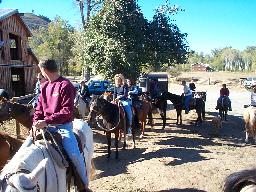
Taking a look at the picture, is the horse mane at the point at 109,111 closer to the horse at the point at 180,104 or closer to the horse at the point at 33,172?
the horse at the point at 33,172

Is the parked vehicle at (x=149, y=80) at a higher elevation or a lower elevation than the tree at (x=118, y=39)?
lower

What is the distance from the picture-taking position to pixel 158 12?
21094mm

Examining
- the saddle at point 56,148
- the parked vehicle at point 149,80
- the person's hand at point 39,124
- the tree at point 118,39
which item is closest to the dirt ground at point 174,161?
the saddle at point 56,148

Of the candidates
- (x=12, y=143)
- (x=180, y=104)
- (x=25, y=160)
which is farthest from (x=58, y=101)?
(x=180, y=104)

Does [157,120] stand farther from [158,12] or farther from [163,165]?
[163,165]

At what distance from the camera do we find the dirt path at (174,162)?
29.7ft

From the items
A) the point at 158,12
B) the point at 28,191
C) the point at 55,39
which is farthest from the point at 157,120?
the point at 55,39

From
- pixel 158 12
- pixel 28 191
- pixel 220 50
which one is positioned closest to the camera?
pixel 28 191

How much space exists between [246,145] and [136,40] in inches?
322

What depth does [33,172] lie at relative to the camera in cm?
412

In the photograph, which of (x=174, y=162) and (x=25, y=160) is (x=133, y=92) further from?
(x=25, y=160)

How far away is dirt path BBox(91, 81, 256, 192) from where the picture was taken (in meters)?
9.06

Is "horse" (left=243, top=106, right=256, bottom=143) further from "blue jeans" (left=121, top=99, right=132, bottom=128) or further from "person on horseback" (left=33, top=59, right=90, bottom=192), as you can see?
"person on horseback" (left=33, top=59, right=90, bottom=192)

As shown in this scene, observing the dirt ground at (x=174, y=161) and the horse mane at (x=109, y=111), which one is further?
the horse mane at (x=109, y=111)
